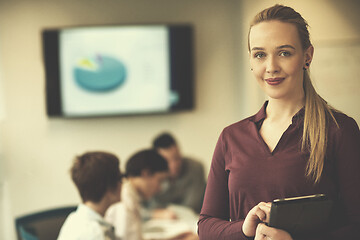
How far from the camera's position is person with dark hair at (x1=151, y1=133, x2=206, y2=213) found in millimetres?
3754

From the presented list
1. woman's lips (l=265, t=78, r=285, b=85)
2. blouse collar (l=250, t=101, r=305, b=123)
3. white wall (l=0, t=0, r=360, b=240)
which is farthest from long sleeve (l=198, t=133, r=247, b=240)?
white wall (l=0, t=0, r=360, b=240)

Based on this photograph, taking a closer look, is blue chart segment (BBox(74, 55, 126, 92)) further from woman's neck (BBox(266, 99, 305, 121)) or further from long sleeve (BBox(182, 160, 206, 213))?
woman's neck (BBox(266, 99, 305, 121))

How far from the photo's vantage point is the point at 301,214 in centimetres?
96

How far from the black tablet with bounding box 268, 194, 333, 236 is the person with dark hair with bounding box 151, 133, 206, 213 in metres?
2.73

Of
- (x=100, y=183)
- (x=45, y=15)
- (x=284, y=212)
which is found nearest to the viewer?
(x=284, y=212)

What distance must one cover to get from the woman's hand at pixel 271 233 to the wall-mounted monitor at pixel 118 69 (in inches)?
127

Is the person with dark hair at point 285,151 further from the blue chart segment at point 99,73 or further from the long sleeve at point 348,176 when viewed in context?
the blue chart segment at point 99,73

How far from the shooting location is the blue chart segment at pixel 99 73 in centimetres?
411

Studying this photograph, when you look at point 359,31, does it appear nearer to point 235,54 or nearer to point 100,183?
point 100,183

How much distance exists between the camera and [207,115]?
4.23m

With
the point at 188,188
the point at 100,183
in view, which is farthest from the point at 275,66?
the point at 188,188

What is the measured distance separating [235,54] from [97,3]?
4.40 ft

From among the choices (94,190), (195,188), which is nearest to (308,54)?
(94,190)

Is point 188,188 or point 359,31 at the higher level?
point 359,31
